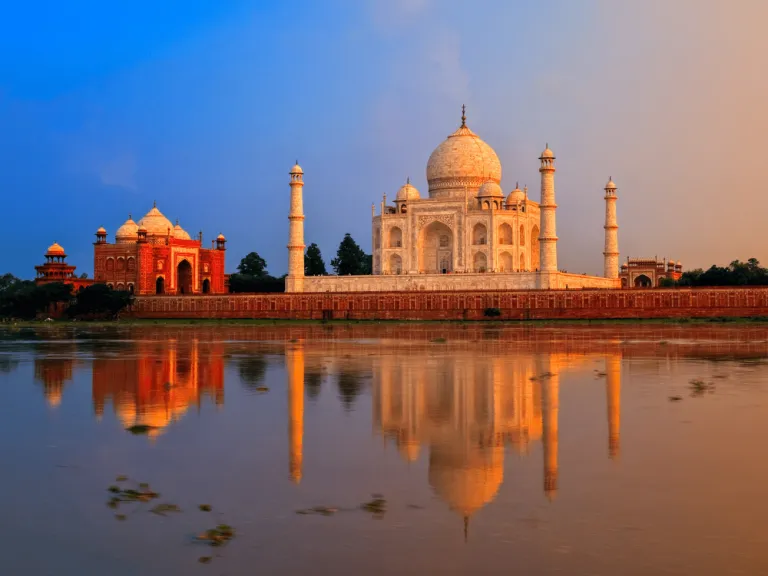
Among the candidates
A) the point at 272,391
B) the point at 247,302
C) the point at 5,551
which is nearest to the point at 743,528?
the point at 5,551

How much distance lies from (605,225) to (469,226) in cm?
715

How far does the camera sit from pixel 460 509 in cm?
543

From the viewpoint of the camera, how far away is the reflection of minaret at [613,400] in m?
7.66

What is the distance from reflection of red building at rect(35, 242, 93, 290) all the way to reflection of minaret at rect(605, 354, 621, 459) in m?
39.0

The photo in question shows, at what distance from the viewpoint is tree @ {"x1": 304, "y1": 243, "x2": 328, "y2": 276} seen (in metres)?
62.5

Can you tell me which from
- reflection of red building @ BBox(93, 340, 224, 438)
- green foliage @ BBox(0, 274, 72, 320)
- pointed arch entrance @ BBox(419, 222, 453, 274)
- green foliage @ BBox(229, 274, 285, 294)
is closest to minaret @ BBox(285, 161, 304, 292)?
pointed arch entrance @ BBox(419, 222, 453, 274)

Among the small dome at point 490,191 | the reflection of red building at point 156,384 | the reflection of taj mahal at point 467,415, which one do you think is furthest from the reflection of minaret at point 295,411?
the small dome at point 490,191

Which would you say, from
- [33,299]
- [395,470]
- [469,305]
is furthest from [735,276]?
[395,470]

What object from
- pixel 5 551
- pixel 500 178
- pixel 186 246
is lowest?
pixel 5 551

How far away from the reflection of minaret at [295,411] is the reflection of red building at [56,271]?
115 feet

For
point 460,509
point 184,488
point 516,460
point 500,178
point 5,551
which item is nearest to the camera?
point 5,551

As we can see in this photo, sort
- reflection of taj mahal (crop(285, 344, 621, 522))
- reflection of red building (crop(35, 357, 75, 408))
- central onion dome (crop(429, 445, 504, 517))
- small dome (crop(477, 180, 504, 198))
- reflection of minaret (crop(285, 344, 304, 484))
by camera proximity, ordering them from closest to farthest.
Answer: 1. central onion dome (crop(429, 445, 504, 517))
2. reflection of taj mahal (crop(285, 344, 621, 522))
3. reflection of minaret (crop(285, 344, 304, 484))
4. reflection of red building (crop(35, 357, 75, 408))
5. small dome (crop(477, 180, 504, 198))

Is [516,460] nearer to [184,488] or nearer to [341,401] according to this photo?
[184,488]

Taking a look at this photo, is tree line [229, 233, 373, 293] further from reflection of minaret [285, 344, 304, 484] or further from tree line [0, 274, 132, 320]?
reflection of minaret [285, 344, 304, 484]
